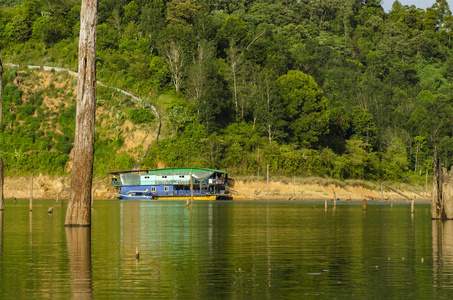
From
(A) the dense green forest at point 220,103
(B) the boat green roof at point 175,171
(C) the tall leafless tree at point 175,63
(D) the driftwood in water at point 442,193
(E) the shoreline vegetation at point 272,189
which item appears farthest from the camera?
(C) the tall leafless tree at point 175,63

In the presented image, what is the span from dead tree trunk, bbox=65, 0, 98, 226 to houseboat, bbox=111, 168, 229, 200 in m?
74.2

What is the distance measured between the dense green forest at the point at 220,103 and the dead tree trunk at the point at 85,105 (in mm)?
79690

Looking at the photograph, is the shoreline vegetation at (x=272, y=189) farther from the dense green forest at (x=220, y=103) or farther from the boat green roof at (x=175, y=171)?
the boat green roof at (x=175, y=171)

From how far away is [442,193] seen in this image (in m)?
46.9

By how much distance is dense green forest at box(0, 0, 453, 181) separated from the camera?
11669cm

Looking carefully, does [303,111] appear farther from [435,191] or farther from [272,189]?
[435,191]

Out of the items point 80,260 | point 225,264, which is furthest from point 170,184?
point 225,264

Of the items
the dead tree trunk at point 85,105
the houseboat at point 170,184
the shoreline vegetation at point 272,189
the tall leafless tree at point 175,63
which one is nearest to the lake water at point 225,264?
the dead tree trunk at point 85,105

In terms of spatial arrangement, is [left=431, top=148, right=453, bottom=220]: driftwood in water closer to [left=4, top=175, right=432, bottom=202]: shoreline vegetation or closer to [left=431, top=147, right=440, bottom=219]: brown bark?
[left=431, top=147, right=440, bottom=219]: brown bark

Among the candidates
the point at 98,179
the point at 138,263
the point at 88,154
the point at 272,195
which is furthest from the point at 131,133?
the point at 138,263

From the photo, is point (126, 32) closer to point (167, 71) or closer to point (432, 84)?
point (167, 71)

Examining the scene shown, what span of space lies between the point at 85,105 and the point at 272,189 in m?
79.5

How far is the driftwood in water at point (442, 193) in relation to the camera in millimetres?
45156

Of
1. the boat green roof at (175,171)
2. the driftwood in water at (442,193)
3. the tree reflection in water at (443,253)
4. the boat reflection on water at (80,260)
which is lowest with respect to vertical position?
the tree reflection in water at (443,253)
